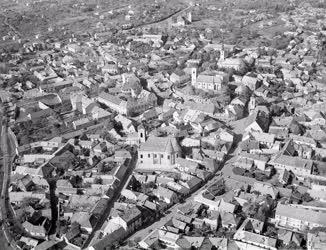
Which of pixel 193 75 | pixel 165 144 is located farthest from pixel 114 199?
pixel 193 75

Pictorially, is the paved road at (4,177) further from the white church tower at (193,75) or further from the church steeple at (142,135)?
the white church tower at (193,75)

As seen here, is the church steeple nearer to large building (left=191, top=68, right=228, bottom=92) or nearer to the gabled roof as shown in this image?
the gabled roof

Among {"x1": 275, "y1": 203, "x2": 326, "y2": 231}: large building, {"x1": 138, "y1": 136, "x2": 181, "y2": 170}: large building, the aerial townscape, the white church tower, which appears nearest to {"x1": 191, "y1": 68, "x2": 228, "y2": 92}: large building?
the white church tower

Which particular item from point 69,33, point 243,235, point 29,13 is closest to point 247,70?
point 243,235

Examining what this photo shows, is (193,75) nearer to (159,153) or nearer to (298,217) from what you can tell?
(159,153)

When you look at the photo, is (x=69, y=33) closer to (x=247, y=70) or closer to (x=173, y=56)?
(x=173, y=56)

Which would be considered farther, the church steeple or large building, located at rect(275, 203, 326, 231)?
the church steeple

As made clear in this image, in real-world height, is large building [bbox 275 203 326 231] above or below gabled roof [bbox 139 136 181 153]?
below

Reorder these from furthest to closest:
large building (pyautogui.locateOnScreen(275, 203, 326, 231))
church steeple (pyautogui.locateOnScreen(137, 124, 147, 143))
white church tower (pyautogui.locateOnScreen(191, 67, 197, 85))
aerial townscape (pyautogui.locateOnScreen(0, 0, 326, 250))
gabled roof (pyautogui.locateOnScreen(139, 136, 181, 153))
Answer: white church tower (pyautogui.locateOnScreen(191, 67, 197, 85)) → church steeple (pyautogui.locateOnScreen(137, 124, 147, 143)) → gabled roof (pyautogui.locateOnScreen(139, 136, 181, 153)) → aerial townscape (pyautogui.locateOnScreen(0, 0, 326, 250)) → large building (pyautogui.locateOnScreen(275, 203, 326, 231))

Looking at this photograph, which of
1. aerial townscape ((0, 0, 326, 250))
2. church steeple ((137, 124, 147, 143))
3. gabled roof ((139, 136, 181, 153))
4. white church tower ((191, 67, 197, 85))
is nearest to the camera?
aerial townscape ((0, 0, 326, 250))

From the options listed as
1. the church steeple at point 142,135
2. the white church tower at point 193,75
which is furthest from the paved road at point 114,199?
the white church tower at point 193,75
